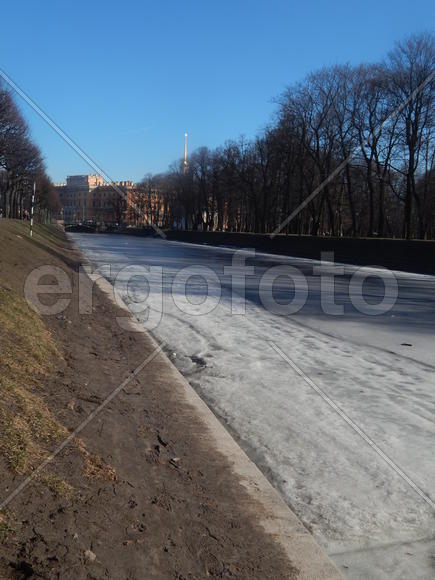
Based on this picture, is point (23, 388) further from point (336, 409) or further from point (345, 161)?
point (345, 161)

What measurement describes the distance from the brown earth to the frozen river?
1.77 feet

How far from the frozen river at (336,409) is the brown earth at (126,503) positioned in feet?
1.77

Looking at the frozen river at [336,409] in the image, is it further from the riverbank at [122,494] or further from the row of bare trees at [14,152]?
the row of bare trees at [14,152]

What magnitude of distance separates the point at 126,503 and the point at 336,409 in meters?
3.28

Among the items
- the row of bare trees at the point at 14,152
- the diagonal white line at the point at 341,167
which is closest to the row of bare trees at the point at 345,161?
the diagonal white line at the point at 341,167

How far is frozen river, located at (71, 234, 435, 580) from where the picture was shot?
4.00 metres

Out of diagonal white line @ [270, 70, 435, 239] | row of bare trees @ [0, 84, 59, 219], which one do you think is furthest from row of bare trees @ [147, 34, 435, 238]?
row of bare trees @ [0, 84, 59, 219]

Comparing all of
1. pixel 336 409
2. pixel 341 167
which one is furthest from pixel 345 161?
pixel 336 409

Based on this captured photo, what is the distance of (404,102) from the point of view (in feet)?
154

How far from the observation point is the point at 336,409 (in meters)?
6.55

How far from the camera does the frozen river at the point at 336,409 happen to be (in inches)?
157

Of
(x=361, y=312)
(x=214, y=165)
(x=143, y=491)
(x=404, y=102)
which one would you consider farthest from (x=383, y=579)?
(x=214, y=165)

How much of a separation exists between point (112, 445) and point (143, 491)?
0.88 meters

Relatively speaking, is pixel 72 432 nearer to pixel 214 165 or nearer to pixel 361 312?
pixel 361 312
